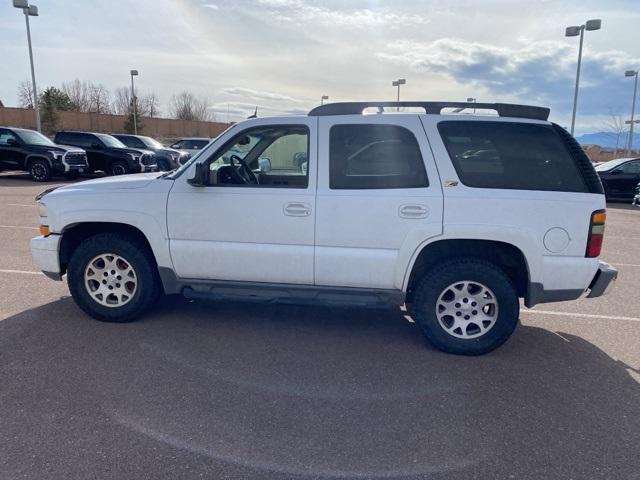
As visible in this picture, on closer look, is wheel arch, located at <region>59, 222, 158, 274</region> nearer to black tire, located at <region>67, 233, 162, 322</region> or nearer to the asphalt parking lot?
black tire, located at <region>67, 233, 162, 322</region>

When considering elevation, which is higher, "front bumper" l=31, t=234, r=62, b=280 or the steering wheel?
the steering wheel

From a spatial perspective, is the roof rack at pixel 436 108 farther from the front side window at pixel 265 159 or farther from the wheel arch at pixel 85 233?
the wheel arch at pixel 85 233

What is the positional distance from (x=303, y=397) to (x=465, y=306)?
163cm

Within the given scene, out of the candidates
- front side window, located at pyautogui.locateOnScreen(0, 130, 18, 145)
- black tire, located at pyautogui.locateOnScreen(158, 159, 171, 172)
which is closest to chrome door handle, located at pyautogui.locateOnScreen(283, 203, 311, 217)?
front side window, located at pyautogui.locateOnScreen(0, 130, 18, 145)

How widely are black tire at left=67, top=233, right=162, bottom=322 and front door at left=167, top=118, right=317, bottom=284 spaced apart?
0.32 m

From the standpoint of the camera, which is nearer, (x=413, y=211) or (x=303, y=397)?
(x=303, y=397)

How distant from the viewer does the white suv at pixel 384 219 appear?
4027mm

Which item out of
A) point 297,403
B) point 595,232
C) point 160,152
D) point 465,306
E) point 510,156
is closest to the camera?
point 297,403

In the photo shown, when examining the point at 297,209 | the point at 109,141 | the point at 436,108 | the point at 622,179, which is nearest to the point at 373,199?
the point at 297,209

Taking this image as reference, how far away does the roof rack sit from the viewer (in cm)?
421

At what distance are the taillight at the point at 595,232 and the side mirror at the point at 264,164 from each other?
2.87m

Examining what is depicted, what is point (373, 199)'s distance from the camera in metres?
4.12

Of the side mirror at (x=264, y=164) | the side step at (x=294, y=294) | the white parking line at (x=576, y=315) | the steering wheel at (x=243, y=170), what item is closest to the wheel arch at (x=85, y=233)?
the side step at (x=294, y=294)

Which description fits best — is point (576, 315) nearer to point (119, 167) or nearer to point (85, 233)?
point (85, 233)
